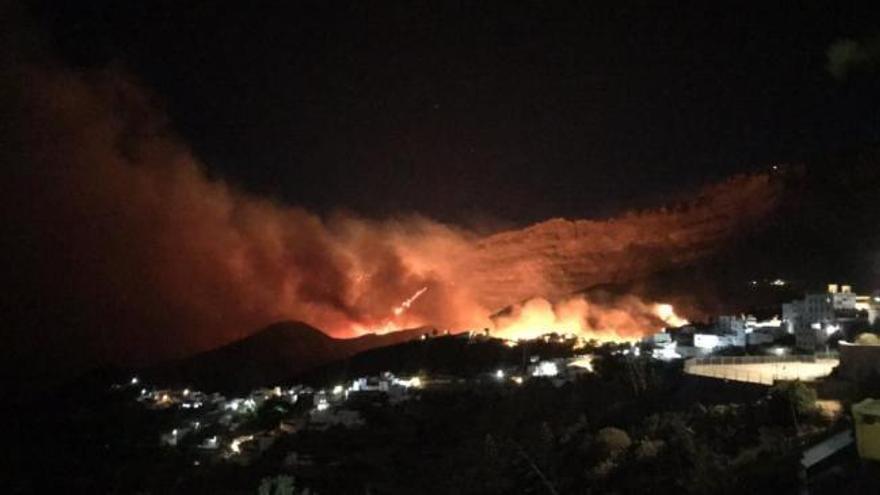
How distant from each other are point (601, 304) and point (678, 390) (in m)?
26.5

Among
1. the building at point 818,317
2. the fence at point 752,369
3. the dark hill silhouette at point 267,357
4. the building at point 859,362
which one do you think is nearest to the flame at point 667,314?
the building at point 818,317

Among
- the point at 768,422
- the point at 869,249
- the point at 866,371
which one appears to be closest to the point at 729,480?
the point at 768,422

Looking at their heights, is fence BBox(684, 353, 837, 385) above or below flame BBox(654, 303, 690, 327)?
below

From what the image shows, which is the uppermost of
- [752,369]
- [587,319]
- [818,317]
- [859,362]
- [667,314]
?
[587,319]

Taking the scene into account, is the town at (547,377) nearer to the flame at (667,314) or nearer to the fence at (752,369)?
the fence at (752,369)

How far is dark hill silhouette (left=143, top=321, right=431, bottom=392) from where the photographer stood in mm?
41531

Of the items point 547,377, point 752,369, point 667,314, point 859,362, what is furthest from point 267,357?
point 859,362

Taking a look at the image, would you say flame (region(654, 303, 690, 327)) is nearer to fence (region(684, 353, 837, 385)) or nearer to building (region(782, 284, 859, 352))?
building (region(782, 284, 859, 352))

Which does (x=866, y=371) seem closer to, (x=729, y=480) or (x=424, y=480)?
(x=729, y=480)

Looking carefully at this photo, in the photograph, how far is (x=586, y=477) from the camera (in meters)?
12.7

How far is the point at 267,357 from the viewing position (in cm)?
4341

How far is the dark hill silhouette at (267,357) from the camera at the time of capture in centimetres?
4153

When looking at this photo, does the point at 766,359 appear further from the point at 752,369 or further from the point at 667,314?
the point at 667,314

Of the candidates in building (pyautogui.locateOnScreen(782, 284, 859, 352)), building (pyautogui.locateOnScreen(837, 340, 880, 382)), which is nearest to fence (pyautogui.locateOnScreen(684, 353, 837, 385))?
building (pyautogui.locateOnScreen(837, 340, 880, 382))
